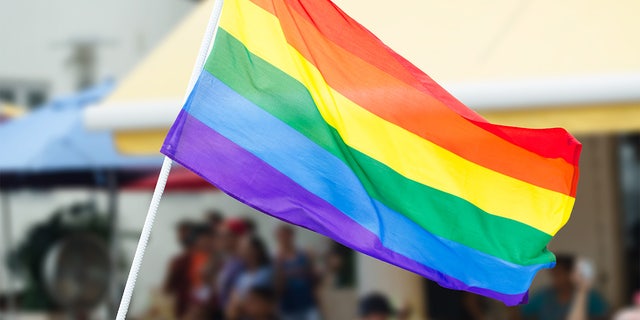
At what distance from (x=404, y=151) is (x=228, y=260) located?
5.43 meters

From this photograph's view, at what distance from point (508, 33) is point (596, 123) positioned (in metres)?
0.69

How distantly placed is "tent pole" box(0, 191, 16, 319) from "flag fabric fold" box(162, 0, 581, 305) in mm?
7553

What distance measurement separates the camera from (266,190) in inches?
139

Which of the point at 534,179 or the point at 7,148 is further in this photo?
the point at 7,148

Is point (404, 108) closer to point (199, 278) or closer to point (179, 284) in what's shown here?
point (199, 278)

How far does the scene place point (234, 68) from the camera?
360cm

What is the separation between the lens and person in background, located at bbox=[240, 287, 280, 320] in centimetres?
761

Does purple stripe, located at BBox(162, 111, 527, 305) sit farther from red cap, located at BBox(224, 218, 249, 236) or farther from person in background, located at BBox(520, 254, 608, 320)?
red cap, located at BBox(224, 218, 249, 236)

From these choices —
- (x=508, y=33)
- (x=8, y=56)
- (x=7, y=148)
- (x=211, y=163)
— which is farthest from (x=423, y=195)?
(x=8, y=56)

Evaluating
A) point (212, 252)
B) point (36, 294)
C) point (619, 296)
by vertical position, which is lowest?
point (36, 294)

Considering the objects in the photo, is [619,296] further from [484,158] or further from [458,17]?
[484,158]

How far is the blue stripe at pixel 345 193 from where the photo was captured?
3.55 metres

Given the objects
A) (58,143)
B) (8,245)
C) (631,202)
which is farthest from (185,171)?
(631,202)

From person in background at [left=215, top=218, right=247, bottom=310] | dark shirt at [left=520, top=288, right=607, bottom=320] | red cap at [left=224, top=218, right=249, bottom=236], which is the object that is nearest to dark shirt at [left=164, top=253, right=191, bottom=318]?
person in background at [left=215, top=218, right=247, bottom=310]
